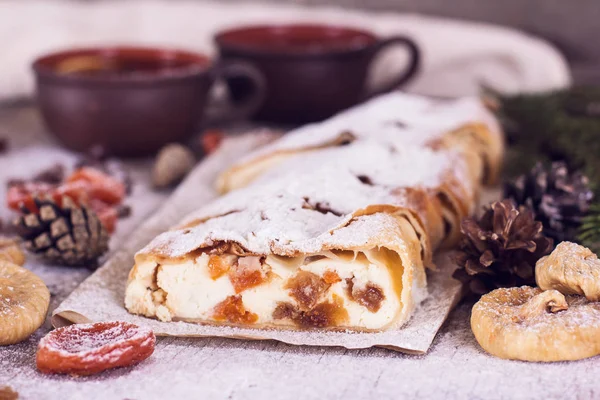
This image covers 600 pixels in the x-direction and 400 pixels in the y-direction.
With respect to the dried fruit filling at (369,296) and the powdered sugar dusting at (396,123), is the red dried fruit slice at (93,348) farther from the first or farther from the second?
the powdered sugar dusting at (396,123)

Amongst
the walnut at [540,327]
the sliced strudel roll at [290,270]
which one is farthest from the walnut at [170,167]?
the walnut at [540,327]

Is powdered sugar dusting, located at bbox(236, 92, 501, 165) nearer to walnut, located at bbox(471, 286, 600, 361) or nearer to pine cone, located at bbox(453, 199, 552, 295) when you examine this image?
pine cone, located at bbox(453, 199, 552, 295)

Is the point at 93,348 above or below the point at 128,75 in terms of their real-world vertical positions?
below

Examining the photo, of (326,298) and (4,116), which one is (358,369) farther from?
(4,116)

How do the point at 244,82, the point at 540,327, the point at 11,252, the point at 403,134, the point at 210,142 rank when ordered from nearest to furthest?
the point at 540,327, the point at 11,252, the point at 403,134, the point at 210,142, the point at 244,82

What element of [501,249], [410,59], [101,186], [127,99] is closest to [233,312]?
[501,249]

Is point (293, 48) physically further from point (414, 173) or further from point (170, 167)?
point (414, 173)

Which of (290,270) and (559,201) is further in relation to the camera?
(559,201)

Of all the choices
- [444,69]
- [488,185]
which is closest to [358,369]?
[488,185]
